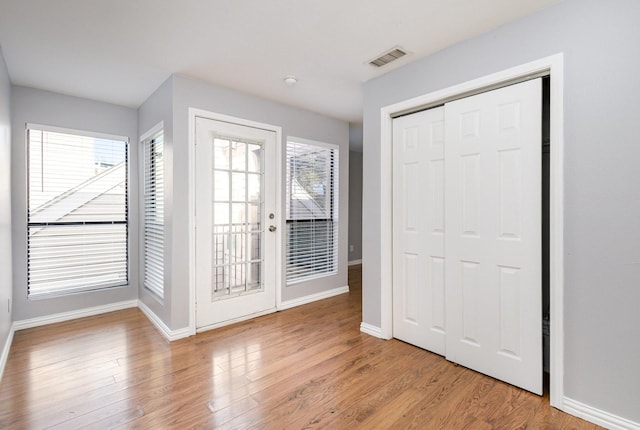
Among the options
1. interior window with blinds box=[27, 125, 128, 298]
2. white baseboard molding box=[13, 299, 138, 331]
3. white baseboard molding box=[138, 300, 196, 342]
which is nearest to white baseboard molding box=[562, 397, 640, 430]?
white baseboard molding box=[138, 300, 196, 342]

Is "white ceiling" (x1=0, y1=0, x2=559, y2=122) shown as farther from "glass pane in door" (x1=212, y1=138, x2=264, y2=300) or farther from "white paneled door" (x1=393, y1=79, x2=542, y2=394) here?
"glass pane in door" (x1=212, y1=138, x2=264, y2=300)

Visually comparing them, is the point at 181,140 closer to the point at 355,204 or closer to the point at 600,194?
the point at 600,194

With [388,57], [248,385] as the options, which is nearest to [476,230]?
[388,57]

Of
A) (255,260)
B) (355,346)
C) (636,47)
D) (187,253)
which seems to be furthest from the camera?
(255,260)

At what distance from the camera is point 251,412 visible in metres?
1.85

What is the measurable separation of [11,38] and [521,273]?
3.87 m

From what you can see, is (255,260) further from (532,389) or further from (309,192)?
(532,389)

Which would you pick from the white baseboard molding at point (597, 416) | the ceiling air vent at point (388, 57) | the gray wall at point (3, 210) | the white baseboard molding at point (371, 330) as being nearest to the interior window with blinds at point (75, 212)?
the gray wall at point (3, 210)

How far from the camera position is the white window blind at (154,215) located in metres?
3.23

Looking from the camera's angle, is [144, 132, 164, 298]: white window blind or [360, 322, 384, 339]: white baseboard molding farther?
[144, 132, 164, 298]: white window blind

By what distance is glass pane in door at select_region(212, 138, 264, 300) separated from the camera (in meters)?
3.19

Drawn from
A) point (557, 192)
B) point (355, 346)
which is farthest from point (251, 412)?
point (557, 192)

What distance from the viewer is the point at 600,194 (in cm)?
174

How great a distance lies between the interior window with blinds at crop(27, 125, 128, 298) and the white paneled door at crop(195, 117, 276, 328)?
1.42 m
